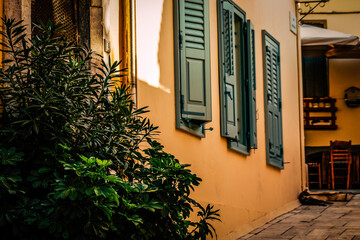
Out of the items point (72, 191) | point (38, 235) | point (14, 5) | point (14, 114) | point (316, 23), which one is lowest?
point (38, 235)

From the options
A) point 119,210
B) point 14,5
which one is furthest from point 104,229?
point 14,5

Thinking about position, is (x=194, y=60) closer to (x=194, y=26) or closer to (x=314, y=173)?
(x=194, y=26)

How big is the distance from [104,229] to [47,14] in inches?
76.7

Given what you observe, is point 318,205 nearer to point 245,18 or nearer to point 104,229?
point 245,18

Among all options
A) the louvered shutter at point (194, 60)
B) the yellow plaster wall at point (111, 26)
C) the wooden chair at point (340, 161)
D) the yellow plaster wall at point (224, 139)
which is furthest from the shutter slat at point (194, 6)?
the wooden chair at point (340, 161)

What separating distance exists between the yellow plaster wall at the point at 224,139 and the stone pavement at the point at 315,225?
20 cm

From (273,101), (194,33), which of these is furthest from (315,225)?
(194,33)

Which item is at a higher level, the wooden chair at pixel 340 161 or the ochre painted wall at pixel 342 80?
the ochre painted wall at pixel 342 80

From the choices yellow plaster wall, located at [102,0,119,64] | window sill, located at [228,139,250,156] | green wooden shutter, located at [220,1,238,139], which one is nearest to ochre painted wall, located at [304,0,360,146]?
window sill, located at [228,139,250,156]

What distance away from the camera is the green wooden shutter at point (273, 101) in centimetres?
993

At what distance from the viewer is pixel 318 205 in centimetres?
1175

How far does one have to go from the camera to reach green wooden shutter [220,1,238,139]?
7699mm

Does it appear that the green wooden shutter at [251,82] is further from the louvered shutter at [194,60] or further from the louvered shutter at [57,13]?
the louvered shutter at [57,13]

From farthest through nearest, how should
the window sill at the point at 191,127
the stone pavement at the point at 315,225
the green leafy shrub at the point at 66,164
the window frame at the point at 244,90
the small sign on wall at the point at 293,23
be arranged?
the small sign on wall at the point at 293,23, the window frame at the point at 244,90, the stone pavement at the point at 315,225, the window sill at the point at 191,127, the green leafy shrub at the point at 66,164
